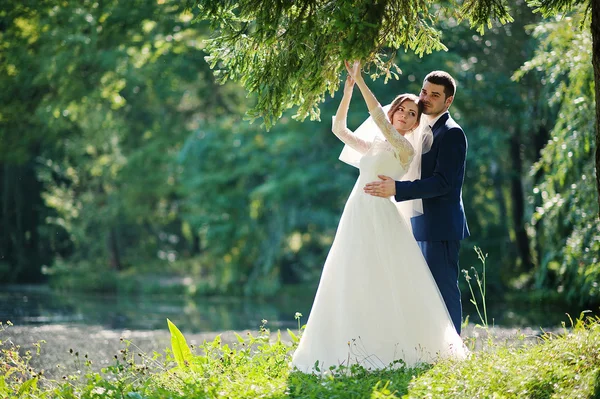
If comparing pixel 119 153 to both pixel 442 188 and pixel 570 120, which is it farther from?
pixel 442 188

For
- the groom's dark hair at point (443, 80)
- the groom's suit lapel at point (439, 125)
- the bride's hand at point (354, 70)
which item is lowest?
the groom's suit lapel at point (439, 125)

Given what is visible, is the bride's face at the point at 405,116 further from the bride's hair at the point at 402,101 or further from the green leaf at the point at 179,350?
the green leaf at the point at 179,350

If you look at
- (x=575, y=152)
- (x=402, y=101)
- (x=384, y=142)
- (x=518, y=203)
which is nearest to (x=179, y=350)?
(x=384, y=142)

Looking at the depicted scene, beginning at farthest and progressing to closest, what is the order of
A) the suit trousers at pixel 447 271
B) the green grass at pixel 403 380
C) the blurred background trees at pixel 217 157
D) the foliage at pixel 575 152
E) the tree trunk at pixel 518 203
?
the tree trunk at pixel 518 203 → the blurred background trees at pixel 217 157 → the foliage at pixel 575 152 → the suit trousers at pixel 447 271 → the green grass at pixel 403 380

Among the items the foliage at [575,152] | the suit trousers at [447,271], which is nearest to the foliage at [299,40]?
the suit trousers at [447,271]

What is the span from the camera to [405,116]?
5.91m

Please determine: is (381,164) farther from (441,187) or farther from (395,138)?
(441,187)

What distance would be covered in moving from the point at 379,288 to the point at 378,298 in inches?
2.8

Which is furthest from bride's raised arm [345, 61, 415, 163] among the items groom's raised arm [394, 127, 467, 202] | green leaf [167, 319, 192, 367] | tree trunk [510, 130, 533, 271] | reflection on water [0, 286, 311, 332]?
tree trunk [510, 130, 533, 271]

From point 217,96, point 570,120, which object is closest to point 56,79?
point 217,96

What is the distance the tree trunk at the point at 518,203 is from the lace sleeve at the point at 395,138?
521 inches

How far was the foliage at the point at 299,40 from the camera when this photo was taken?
17.6 ft

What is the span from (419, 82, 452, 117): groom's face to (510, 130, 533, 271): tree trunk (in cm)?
1303

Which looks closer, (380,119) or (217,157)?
(380,119)
